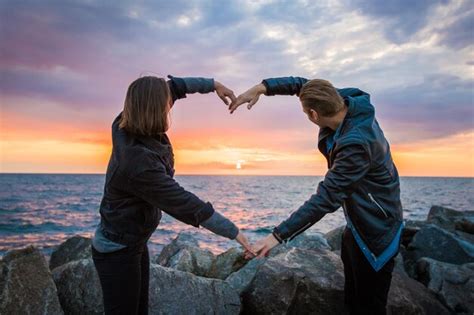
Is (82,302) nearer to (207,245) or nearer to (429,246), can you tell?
(429,246)

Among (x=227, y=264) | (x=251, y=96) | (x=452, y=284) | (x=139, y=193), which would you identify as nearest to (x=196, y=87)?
(x=251, y=96)

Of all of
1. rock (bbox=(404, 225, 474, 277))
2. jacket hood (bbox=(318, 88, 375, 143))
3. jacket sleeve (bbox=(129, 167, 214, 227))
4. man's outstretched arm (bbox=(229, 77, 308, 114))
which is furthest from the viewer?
rock (bbox=(404, 225, 474, 277))

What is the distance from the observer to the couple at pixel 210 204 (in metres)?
3.01

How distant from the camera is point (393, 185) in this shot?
3496mm

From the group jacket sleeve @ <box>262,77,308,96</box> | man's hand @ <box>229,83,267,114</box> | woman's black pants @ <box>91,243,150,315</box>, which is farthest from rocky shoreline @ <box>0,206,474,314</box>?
jacket sleeve @ <box>262,77,308,96</box>

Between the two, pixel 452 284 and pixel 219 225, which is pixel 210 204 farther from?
pixel 452 284

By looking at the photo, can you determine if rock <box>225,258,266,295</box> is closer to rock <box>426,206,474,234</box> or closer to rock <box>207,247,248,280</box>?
rock <box>207,247,248,280</box>

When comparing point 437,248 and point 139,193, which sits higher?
point 139,193

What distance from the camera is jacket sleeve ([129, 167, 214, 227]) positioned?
116 inches

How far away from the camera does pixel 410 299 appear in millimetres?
5078

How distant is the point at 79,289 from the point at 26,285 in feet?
2.01

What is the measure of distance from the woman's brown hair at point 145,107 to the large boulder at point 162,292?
9.07ft

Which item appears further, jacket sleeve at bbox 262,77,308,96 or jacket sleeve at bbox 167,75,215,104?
jacket sleeve at bbox 262,77,308,96

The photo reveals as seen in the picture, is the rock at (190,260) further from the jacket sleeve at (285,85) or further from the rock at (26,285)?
the jacket sleeve at (285,85)
